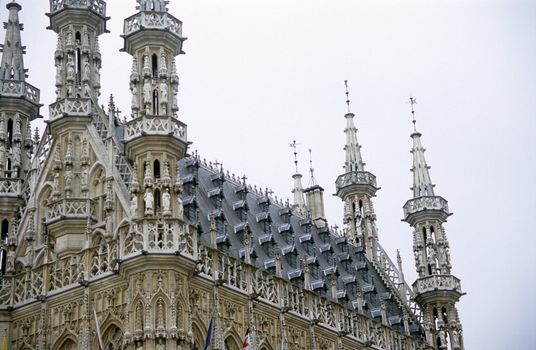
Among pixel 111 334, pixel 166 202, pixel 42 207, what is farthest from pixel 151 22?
pixel 111 334

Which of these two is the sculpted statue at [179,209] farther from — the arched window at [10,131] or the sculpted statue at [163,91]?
the arched window at [10,131]

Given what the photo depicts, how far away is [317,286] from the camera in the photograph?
5647 centimetres

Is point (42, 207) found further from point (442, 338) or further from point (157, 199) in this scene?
point (442, 338)

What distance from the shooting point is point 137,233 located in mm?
44188

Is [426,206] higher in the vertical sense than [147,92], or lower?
higher

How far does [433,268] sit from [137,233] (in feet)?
92.0

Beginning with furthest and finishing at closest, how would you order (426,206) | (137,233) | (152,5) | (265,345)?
1. (426,206)
2. (265,345)
3. (152,5)
4. (137,233)

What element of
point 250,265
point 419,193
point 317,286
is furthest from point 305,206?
point 250,265

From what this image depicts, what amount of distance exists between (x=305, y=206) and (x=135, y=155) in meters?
30.8

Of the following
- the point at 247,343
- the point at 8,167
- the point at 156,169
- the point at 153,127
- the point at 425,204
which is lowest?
the point at 247,343

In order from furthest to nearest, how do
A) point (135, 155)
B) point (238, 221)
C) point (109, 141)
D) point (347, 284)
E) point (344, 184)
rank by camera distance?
point (344, 184) → point (347, 284) → point (238, 221) → point (109, 141) → point (135, 155)

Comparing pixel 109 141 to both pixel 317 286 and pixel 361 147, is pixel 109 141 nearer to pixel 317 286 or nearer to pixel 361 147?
pixel 317 286

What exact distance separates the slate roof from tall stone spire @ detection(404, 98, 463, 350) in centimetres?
133

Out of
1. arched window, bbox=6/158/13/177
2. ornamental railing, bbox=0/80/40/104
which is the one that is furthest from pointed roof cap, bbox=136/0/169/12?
arched window, bbox=6/158/13/177
